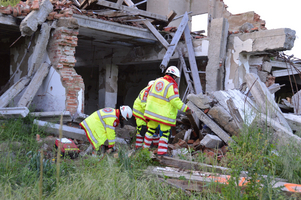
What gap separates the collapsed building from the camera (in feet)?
20.0

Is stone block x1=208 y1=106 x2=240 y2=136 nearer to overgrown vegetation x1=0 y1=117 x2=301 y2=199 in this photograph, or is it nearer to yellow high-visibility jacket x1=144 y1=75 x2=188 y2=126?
yellow high-visibility jacket x1=144 y1=75 x2=188 y2=126

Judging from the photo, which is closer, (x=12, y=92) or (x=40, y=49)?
(x=12, y=92)

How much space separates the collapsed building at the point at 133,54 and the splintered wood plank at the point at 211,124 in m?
0.02

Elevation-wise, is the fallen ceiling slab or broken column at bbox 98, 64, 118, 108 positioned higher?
the fallen ceiling slab

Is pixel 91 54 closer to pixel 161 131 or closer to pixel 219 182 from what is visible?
pixel 161 131

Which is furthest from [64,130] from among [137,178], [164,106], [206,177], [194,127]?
[206,177]

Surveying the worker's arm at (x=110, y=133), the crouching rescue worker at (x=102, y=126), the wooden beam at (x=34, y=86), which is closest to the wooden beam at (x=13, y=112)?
the wooden beam at (x=34, y=86)

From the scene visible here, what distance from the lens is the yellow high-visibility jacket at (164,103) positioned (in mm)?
5297

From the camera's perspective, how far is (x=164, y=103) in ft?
17.7

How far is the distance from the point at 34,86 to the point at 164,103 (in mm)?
3416

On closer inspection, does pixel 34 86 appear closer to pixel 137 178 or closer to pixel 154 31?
pixel 154 31

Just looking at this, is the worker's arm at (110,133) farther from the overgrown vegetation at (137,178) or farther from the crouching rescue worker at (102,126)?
the overgrown vegetation at (137,178)

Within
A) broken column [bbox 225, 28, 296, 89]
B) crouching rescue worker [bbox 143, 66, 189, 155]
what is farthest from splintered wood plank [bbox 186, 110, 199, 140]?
broken column [bbox 225, 28, 296, 89]

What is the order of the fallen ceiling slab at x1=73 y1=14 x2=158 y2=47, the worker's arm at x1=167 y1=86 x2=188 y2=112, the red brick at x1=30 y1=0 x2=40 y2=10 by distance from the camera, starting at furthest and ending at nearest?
1. the fallen ceiling slab at x1=73 y1=14 x2=158 y2=47
2. the red brick at x1=30 y1=0 x2=40 y2=10
3. the worker's arm at x1=167 y1=86 x2=188 y2=112
